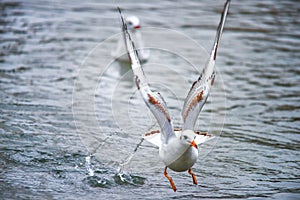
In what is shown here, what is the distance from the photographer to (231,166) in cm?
814

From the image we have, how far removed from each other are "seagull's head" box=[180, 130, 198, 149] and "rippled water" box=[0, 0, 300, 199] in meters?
0.95

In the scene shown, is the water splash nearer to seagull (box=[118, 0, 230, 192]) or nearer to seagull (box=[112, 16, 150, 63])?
seagull (box=[118, 0, 230, 192])

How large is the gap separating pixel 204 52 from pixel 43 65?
3448 mm

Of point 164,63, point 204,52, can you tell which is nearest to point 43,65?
point 164,63

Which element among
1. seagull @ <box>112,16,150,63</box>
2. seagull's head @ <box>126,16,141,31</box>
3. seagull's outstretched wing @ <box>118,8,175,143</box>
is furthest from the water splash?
seagull's head @ <box>126,16,141,31</box>

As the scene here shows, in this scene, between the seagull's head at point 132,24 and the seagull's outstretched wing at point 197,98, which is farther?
the seagull's head at point 132,24

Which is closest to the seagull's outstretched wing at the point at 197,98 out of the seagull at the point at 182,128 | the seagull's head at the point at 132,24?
the seagull at the point at 182,128

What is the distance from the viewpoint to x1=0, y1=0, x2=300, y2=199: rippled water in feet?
24.7

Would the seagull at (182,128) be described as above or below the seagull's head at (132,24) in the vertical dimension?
above

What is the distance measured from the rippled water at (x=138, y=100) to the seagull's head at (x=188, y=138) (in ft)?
3.12

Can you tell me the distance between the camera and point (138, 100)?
426 inches

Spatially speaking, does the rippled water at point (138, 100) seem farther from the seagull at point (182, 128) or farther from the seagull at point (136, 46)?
the seagull at point (182, 128)

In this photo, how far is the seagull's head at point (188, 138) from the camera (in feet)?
21.0

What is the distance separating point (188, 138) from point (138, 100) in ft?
14.8
